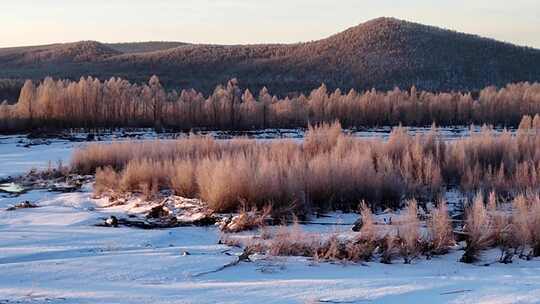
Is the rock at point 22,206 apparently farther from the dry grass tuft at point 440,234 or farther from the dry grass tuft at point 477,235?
the dry grass tuft at point 477,235

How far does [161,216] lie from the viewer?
12.1 meters

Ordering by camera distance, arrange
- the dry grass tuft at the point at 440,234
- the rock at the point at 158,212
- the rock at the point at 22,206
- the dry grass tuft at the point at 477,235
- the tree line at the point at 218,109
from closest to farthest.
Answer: the dry grass tuft at the point at 477,235 → the dry grass tuft at the point at 440,234 → the rock at the point at 158,212 → the rock at the point at 22,206 → the tree line at the point at 218,109

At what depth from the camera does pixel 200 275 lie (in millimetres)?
7617

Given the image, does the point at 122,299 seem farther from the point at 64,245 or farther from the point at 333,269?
the point at 64,245

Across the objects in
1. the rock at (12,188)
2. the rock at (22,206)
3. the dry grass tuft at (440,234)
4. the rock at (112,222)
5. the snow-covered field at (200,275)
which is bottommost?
the rock at (12,188)

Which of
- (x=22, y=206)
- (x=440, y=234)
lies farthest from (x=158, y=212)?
(x=440, y=234)

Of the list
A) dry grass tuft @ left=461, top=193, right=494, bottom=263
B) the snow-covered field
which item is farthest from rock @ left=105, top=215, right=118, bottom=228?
dry grass tuft @ left=461, top=193, right=494, bottom=263

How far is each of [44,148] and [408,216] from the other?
20.9 m

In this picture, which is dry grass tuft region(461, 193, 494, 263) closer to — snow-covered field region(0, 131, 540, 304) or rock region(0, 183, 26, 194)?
snow-covered field region(0, 131, 540, 304)

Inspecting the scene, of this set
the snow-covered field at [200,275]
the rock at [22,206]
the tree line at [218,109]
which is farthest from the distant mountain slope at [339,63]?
the snow-covered field at [200,275]

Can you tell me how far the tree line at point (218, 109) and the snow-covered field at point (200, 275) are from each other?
23.9 meters

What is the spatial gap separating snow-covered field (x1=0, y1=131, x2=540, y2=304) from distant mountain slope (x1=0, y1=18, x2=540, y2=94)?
7370 cm

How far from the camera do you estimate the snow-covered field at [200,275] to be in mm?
6750

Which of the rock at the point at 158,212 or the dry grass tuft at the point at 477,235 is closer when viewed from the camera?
the dry grass tuft at the point at 477,235
